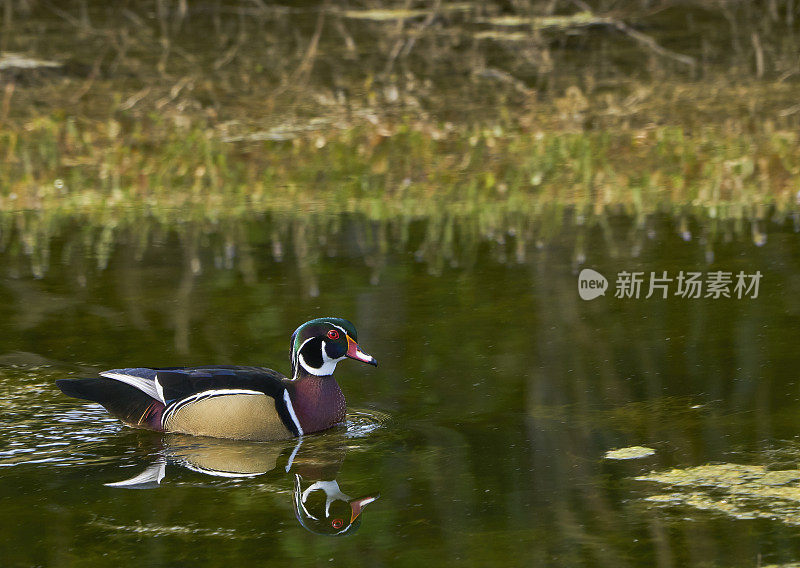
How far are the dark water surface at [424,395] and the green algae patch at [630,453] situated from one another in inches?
2.0

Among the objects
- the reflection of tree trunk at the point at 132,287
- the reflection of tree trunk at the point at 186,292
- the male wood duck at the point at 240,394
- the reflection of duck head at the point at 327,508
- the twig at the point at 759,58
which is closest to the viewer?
the reflection of duck head at the point at 327,508

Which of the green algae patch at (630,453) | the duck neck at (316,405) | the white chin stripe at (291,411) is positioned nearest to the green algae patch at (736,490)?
the green algae patch at (630,453)

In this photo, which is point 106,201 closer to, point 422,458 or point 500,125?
point 500,125

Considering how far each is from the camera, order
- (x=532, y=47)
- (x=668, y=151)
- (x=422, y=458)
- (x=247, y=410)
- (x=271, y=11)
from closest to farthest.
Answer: (x=422, y=458) < (x=247, y=410) < (x=668, y=151) < (x=532, y=47) < (x=271, y=11)

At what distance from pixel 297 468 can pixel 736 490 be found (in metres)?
1.77

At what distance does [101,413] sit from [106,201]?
5.53m

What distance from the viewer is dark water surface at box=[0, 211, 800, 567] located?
6.04 metres

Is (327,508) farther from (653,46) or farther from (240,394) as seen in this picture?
(653,46)

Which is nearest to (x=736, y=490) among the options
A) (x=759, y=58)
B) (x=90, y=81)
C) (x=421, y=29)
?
(x=759, y=58)

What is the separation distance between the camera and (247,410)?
7.34m

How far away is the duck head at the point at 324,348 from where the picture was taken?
24.7 ft

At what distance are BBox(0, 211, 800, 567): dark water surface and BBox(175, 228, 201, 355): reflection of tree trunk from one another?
24 mm

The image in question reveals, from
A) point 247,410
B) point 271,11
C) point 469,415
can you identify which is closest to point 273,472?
point 247,410

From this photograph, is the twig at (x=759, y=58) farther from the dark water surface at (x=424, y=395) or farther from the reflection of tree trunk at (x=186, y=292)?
the reflection of tree trunk at (x=186, y=292)
